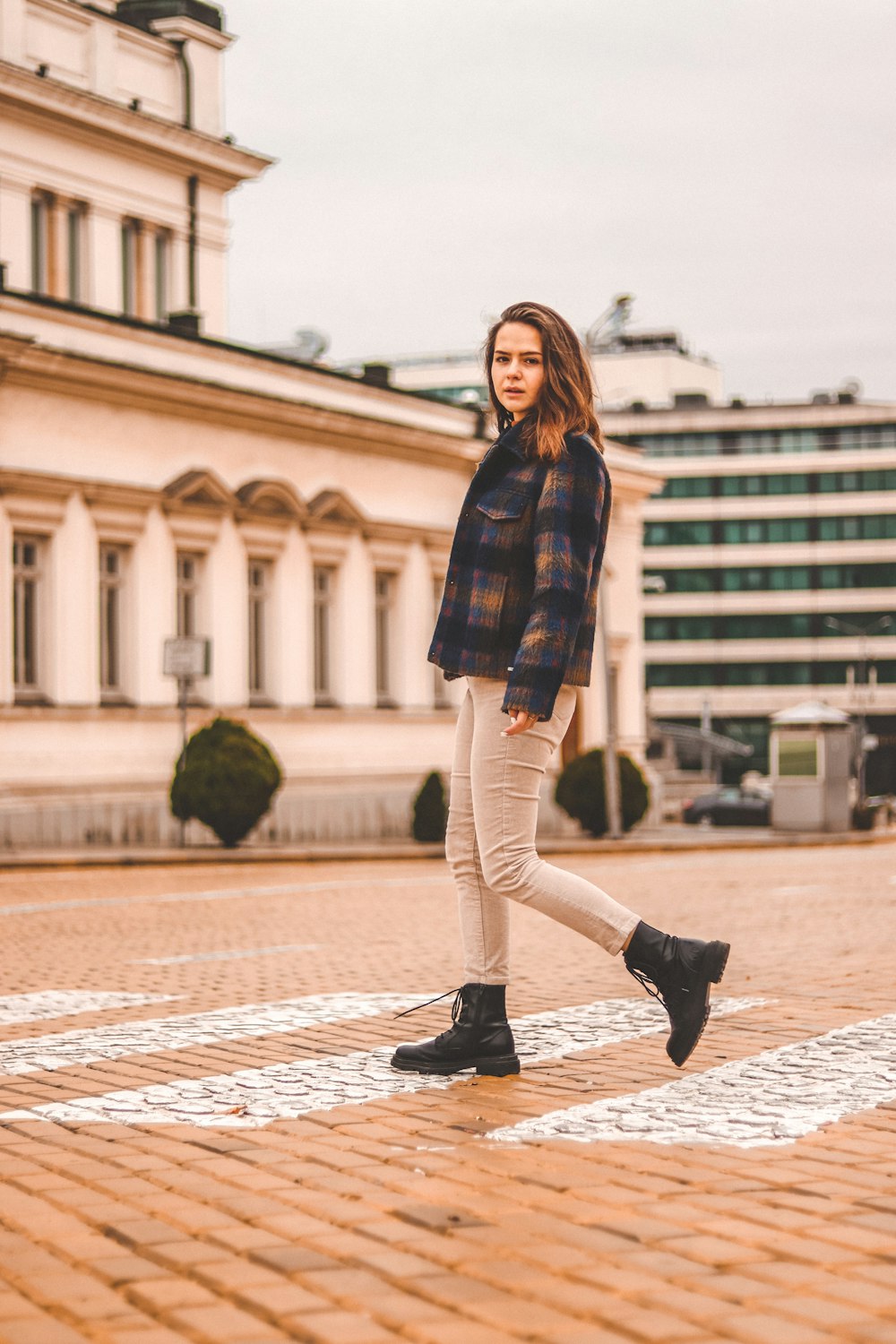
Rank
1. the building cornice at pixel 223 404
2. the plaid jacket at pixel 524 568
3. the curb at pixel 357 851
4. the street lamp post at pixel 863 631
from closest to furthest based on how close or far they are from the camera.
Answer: the plaid jacket at pixel 524 568
the curb at pixel 357 851
the building cornice at pixel 223 404
the street lamp post at pixel 863 631

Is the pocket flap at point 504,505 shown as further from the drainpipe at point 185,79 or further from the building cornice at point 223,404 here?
the drainpipe at point 185,79

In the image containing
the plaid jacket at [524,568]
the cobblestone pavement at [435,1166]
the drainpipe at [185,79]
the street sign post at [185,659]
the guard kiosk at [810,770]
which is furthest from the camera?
the guard kiosk at [810,770]

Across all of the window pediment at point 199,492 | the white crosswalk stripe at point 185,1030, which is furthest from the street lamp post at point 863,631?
the white crosswalk stripe at point 185,1030

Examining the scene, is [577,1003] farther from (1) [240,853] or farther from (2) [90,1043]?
(1) [240,853]

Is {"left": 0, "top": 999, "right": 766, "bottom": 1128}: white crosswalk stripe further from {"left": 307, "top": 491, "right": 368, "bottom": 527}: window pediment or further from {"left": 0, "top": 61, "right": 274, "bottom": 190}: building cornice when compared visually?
{"left": 0, "top": 61, "right": 274, "bottom": 190}: building cornice

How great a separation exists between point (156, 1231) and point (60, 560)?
25.4 meters

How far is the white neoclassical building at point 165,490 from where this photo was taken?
2856 centimetres

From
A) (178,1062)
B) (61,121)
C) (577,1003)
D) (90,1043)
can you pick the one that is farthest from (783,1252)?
(61,121)

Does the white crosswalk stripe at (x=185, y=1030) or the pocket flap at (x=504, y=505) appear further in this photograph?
the white crosswalk stripe at (x=185, y=1030)

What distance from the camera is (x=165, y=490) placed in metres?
30.8

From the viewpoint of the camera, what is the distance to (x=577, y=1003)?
7.95 meters

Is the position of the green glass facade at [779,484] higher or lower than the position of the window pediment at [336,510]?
higher

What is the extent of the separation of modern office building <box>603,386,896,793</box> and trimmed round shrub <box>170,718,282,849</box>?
66.5 meters

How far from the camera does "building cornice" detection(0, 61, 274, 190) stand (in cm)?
3428
